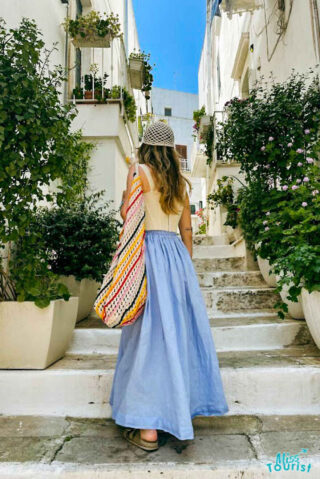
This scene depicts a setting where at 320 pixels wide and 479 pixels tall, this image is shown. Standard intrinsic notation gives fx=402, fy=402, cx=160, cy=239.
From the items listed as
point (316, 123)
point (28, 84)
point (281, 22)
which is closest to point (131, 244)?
point (28, 84)

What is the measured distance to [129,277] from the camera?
1.98 metres

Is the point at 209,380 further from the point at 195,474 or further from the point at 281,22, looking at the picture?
the point at 281,22

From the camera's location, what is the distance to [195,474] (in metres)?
1.76

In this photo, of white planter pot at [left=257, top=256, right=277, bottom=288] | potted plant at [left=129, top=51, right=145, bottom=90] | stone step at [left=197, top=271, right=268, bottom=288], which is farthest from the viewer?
potted plant at [left=129, top=51, right=145, bottom=90]

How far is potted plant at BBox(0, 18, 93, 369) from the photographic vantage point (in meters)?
2.36

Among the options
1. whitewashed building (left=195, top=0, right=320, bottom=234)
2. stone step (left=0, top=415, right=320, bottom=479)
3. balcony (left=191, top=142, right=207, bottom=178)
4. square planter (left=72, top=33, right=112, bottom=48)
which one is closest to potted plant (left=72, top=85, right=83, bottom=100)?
square planter (left=72, top=33, right=112, bottom=48)

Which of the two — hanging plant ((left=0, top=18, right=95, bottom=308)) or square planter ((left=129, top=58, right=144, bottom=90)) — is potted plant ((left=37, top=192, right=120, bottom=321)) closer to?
hanging plant ((left=0, top=18, right=95, bottom=308))

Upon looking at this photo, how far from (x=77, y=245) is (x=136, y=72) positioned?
5474 millimetres

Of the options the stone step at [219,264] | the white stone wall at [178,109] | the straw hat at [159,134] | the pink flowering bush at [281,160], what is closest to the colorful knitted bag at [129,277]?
the straw hat at [159,134]

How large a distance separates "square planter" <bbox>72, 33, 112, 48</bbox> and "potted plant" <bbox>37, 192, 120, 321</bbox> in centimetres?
341

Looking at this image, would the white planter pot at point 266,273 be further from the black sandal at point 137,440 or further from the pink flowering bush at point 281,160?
the black sandal at point 137,440

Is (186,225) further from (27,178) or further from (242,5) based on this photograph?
(242,5)

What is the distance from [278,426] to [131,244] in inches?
51.3

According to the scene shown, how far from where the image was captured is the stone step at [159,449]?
1.76m
